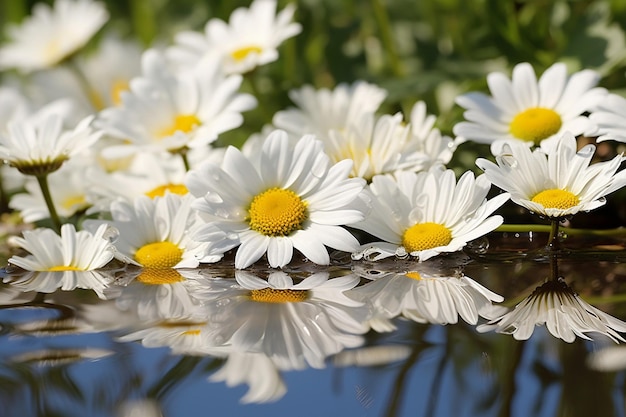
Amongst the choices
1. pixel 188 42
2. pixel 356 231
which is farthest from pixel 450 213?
pixel 188 42

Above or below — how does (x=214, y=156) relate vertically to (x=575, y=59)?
below

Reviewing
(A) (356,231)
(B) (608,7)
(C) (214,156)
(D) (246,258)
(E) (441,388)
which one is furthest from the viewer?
(B) (608,7)

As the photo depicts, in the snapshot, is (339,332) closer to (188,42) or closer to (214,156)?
(214,156)

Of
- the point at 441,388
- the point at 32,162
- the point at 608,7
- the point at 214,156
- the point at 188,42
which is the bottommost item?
the point at 441,388

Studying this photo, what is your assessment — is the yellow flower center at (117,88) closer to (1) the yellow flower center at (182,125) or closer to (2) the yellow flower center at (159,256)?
(1) the yellow flower center at (182,125)

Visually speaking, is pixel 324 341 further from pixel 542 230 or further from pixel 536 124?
pixel 536 124

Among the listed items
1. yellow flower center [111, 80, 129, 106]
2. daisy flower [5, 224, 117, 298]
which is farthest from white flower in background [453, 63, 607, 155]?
yellow flower center [111, 80, 129, 106]

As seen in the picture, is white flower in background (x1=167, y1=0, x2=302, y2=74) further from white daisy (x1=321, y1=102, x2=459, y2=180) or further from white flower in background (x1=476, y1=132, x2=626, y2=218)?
white flower in background (x1=476, y1=132, x2=626, y2=218)
